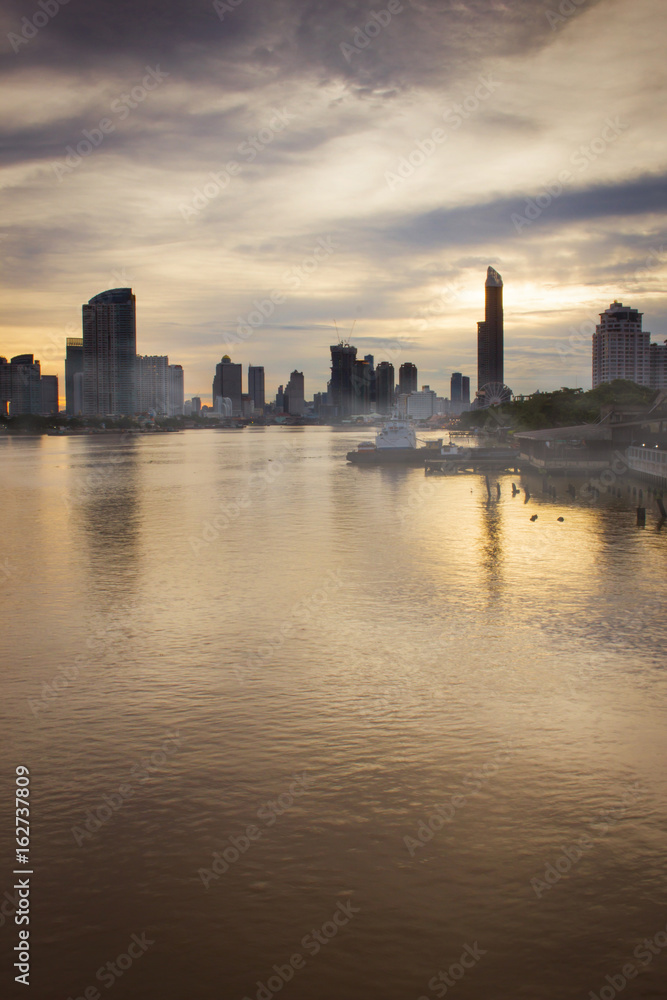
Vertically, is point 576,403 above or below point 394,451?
above

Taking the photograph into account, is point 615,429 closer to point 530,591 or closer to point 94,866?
point 530,591

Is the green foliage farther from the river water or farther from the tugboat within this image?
the river water

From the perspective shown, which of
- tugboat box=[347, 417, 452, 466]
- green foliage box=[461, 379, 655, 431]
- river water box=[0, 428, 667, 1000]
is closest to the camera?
river water box=[0, 428, 667, 1000]

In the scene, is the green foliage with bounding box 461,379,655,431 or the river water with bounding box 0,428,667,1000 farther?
the green foliage with bounding box 461,379,655,431

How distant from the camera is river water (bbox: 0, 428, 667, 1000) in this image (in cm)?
999

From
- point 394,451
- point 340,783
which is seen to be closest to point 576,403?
point 394,451

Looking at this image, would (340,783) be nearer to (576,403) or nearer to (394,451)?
(394,451)

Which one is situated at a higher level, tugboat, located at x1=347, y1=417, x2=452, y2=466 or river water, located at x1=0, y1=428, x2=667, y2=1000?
tugboat, located at x1=347, y1=417, x2=452, y2=466

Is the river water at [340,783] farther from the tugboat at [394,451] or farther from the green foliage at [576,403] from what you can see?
the green foliage at [576,403]

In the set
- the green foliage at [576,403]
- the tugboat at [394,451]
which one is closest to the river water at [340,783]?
the tugboat at [394,451]

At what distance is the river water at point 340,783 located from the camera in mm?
9992

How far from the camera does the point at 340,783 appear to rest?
13961mm

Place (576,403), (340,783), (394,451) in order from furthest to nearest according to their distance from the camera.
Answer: (576,403)
(394,451)
(340,783)

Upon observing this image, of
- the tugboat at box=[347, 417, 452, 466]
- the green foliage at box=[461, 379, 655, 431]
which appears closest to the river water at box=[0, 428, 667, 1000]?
the tugboat at box=[347, 417, 452, 466]
